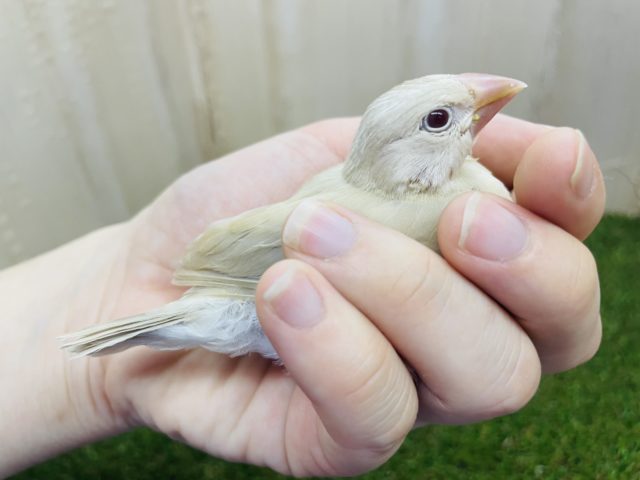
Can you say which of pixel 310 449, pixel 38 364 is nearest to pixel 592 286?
pixel 310 449

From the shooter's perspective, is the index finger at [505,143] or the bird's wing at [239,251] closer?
the bird's wing at [239,251]

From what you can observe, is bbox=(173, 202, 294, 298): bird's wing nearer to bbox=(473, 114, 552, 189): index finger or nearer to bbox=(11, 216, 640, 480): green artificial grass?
bbox=(473, 114, 552, 189): index finger

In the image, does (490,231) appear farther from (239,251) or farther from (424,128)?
(239,251)

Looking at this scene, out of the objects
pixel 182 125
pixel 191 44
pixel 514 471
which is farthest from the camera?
pixel 182 125

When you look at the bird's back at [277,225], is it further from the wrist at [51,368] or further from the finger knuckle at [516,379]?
the wrist at [51,368]

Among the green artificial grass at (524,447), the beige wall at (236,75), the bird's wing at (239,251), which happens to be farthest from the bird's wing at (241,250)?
the beige wall at (236,75)

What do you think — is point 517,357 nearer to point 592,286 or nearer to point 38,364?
point 592,286
